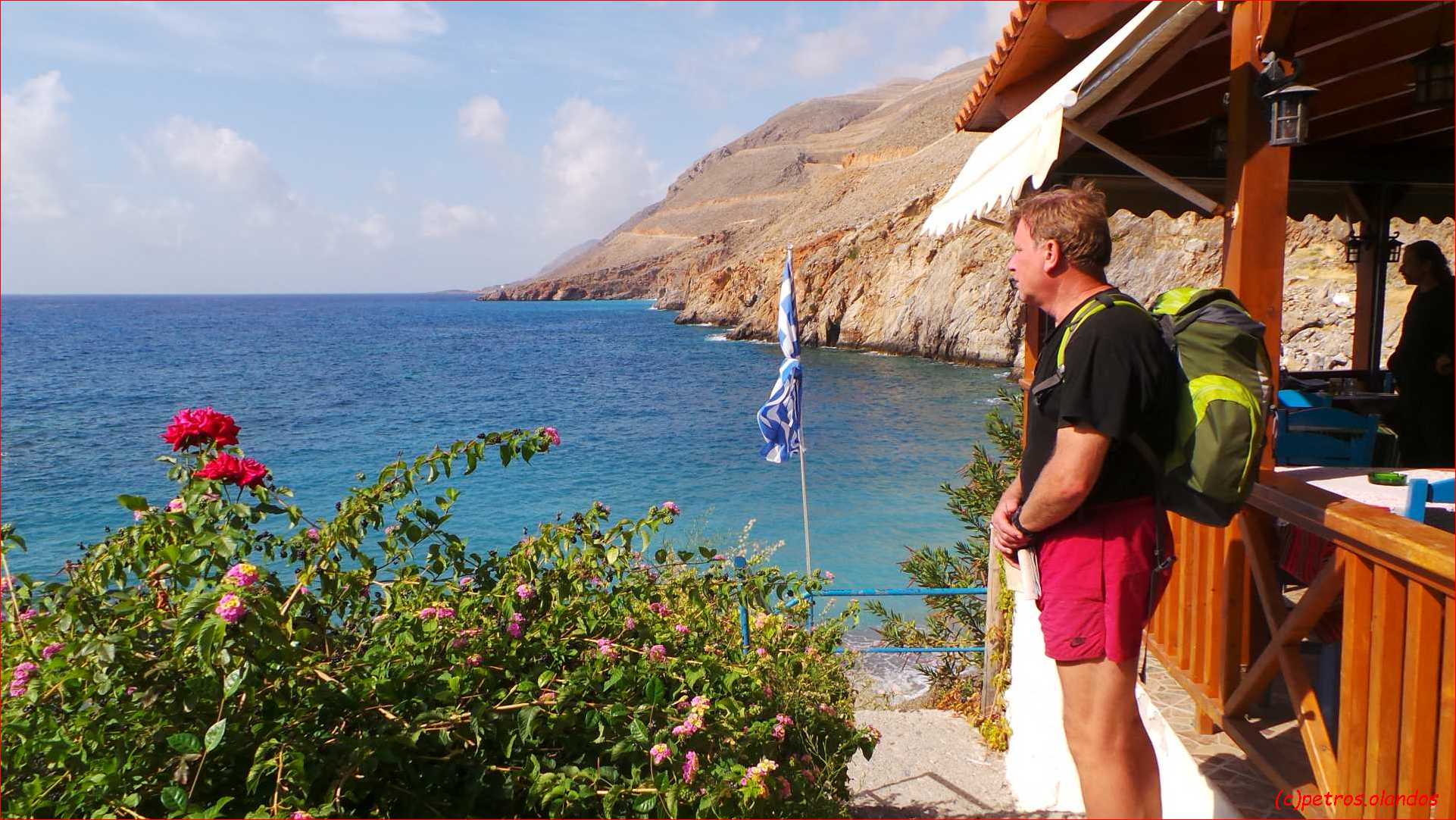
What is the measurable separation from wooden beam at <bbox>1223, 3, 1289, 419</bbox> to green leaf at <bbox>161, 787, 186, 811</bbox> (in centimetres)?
320

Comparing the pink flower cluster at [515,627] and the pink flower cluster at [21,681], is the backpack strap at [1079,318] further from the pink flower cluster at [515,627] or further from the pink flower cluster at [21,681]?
the pink flower cluster at [21,681]

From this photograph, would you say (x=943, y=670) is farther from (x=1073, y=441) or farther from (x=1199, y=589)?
(x=1073, y=441)

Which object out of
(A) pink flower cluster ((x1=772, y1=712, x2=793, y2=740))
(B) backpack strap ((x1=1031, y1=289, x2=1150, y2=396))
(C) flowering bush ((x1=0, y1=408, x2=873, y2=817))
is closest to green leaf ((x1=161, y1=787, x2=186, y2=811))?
(C) flowering bush ((x1=0, y1=408, x2=873, y2=817))

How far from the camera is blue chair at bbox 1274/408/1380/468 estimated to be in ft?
17.5

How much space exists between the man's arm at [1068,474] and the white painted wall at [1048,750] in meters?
0.48

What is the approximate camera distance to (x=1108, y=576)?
7.50 feet

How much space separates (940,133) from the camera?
95312 mm

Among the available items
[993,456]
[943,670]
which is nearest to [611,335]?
[993,456]

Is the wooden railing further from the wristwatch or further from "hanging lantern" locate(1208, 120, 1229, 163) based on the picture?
"hanging lantern" locate(1208, 120, 1229, 163)

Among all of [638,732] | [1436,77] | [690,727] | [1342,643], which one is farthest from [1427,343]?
[638,732]

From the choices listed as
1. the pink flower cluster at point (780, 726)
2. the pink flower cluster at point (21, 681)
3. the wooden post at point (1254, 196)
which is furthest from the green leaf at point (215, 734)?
the wooden post at point (1254, 196)

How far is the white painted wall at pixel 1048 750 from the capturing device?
10.4 ft

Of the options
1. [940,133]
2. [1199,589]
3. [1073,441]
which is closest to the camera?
[1073,441]

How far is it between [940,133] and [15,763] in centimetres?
9989
